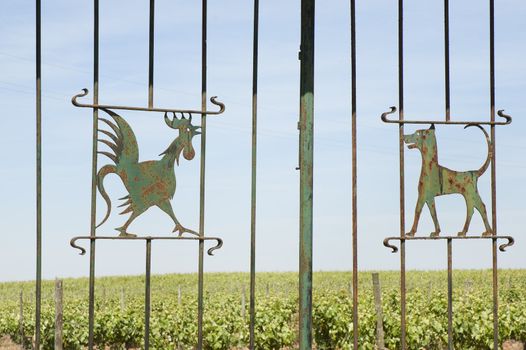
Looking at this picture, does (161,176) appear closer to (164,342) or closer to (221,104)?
(221,104)

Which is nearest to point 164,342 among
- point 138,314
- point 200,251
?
point 138,314

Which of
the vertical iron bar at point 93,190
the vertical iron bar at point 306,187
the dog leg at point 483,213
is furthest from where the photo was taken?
the dog leg at point 483,213

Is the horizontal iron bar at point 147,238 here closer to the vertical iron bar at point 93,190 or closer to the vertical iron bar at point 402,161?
the vertical iron bar at point 93,190

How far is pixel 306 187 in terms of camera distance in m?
4.78

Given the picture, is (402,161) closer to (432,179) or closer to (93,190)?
(432,179)

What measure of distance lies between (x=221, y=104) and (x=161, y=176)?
0.58 meters

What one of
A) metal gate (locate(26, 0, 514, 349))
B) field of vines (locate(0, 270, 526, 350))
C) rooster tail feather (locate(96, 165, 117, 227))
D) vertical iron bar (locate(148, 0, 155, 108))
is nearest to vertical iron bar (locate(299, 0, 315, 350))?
metal gate (locate(26, 0, 514, 349))

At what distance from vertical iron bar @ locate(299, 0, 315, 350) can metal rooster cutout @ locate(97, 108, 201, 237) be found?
76 cm

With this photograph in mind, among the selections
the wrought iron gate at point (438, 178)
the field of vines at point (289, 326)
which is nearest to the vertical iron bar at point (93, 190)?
the wrought iron gate at point (438, 178)

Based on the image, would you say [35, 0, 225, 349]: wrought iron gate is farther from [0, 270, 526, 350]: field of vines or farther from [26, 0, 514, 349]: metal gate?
[0, 270, 526, 350]: field of vines

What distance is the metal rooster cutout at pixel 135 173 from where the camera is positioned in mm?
4680

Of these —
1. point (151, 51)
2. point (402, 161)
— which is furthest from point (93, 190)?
point (402, 161)

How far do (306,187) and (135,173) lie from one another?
1024 millimetres

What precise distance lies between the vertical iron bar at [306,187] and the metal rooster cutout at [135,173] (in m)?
0.76
